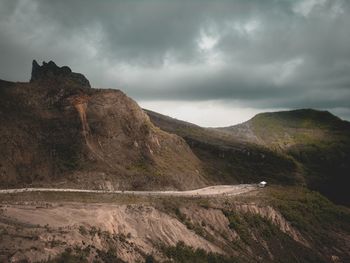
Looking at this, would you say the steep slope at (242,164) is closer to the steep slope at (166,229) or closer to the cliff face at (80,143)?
the cliff face at (80,143)

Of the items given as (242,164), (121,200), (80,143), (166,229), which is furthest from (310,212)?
(242,164)

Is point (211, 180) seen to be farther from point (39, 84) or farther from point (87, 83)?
point (87, 83)

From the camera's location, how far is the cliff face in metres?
72.6

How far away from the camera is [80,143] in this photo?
80.8m

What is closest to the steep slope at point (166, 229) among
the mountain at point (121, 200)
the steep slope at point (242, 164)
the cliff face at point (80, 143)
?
the mountain at point (121, 200)

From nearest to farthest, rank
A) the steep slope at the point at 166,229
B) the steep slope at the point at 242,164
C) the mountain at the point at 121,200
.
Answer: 1. the steep slope at the point at 166,229
2. the mountain at the point at 121,200
3. the steep slope at the point at 242,164

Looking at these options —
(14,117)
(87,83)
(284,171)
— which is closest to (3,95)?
(14,117)

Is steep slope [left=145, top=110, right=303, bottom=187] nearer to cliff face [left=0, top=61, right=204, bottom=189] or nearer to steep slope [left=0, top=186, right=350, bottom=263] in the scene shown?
cliff face [left=0, top=61, right=204, bottom=189]

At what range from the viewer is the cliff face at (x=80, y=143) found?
72562mm

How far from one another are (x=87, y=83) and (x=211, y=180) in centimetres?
6363

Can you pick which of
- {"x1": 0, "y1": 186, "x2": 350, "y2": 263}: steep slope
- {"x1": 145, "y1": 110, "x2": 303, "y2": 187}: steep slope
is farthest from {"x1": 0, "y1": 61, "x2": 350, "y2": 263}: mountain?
{"x1": 145, "y1": 110, "x2": 303, "y2": 187}: steep slope

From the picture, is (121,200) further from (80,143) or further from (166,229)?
(80,143)

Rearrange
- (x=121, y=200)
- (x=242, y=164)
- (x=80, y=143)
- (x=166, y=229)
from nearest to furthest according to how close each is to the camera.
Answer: (x=166, y=229) → (x=121, y=200) → (x=80, y=143) → (x=242, y=164)

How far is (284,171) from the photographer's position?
145 m
